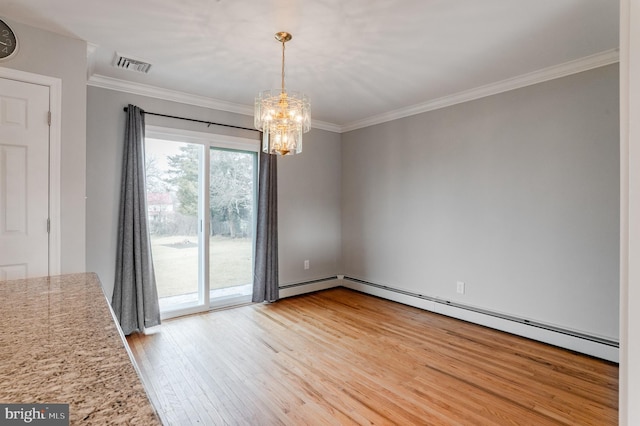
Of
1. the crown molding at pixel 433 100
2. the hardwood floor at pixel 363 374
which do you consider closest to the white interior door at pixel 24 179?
the crown molding at pixel 433 100

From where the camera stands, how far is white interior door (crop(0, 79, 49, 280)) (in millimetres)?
2262

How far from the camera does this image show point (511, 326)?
3.40m

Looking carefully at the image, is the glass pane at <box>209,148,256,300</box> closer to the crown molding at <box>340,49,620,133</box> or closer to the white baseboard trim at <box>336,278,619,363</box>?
the white baseboard trim at <box>336,278,619,363</box>

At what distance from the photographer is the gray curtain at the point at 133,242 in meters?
3.35

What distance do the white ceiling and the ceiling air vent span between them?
0.06 m

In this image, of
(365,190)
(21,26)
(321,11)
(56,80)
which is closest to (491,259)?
(365,190)

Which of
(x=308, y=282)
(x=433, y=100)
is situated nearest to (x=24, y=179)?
(x=308, y=282)

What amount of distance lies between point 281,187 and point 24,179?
9.21 ft

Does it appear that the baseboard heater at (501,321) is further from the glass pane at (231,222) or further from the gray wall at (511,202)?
the glass pane at (231,222)

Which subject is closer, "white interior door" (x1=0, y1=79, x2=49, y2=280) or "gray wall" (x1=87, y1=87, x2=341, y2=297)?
"white interior door" (x1=0, y1=79, x2=49, y2=280)

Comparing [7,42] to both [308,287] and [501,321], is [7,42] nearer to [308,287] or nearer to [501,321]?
[308,287]

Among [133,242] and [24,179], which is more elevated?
[24,179]

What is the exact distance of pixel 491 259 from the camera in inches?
140

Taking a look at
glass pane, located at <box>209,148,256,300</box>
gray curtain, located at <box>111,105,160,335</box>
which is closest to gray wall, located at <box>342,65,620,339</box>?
glass pane, located at <box>209,148,256,300</box>
